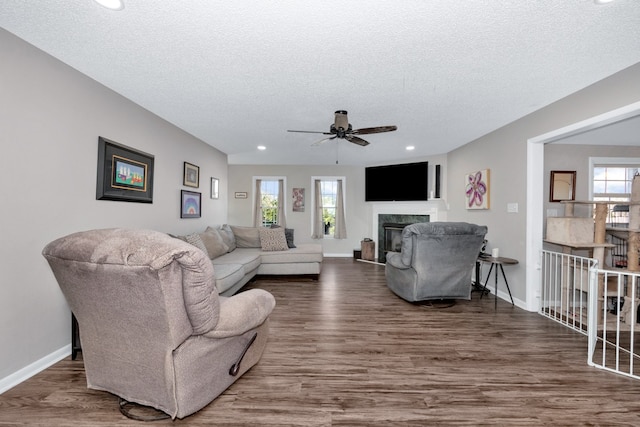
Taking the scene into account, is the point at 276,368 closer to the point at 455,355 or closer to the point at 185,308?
the point at 185,308

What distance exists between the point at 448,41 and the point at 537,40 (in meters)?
0.63

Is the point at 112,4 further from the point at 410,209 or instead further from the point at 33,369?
the point at 410,209

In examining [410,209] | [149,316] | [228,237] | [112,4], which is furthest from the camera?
[410,209]

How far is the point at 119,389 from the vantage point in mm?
1717

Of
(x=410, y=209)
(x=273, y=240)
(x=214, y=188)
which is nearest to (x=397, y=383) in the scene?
(x=273, y=240)

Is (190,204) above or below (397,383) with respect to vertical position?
above

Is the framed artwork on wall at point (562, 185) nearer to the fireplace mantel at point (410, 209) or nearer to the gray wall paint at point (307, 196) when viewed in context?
the fireplace mantel at point (410, 209)

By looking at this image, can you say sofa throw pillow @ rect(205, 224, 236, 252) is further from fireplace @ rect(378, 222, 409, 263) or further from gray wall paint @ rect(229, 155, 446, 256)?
fireplace @ rect(378, 222, 409, 263)

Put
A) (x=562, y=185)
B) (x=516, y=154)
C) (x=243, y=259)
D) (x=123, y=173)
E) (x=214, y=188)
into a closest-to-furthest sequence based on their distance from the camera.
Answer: (x=123, y=173) → (x=516, y=154) → (x=562, y=185) → (x=243, y=259) → (x=214, y=188)

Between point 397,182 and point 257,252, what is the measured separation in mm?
3676

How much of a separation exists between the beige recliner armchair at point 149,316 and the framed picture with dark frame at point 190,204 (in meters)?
2.84

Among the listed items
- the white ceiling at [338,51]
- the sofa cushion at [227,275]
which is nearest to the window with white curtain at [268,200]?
the sofa cushion at [227,275]

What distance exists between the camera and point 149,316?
1.46 metres

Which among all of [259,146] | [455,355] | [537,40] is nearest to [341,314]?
[455,355]
